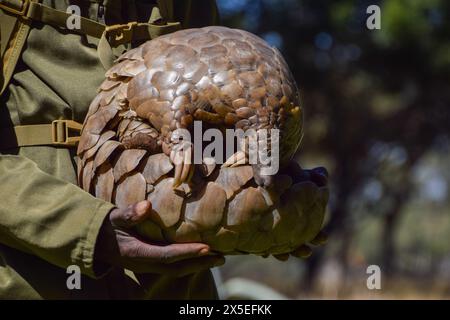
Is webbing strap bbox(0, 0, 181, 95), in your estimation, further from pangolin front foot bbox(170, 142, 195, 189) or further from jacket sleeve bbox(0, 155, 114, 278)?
pangolin front foot bbox(170, 142, 195, 189)

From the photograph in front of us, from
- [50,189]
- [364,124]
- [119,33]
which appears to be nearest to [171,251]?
[50,189]

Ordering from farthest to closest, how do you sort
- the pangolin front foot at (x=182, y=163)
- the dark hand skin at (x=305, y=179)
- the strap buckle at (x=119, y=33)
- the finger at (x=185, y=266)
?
the strap buckle at (x=119, y=33)
the dark hand skin at (x=305, y=179)
the finger at (x=185, y=266)
the pangolin front foot at (x=182, y=163)

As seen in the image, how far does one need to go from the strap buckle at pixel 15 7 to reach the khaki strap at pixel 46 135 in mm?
235

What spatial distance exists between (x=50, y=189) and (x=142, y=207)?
0.88 ft

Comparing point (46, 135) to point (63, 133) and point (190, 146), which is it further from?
point (190, 146)

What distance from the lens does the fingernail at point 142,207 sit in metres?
1.56

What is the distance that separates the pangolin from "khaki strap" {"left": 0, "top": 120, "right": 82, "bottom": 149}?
156 millimetres

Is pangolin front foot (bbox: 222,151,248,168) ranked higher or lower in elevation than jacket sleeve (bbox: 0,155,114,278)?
higher

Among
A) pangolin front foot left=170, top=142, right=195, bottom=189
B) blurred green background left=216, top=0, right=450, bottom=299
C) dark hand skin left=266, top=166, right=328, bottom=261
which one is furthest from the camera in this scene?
blurred green background left=216, top=0, right=450, bottom=299

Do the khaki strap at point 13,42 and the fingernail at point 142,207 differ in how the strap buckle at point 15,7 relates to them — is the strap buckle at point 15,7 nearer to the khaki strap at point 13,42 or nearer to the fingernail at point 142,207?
the khaki strap at point 13,42

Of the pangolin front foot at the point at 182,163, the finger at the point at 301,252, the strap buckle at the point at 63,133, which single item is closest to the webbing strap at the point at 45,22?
the strap buckle at the point at 63,133

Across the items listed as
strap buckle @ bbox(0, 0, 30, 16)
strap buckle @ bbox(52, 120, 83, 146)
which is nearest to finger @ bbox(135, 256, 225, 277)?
strap buckle @ bbox(52, 120, 83, 146)

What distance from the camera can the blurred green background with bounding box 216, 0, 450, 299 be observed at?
26.8 ft
